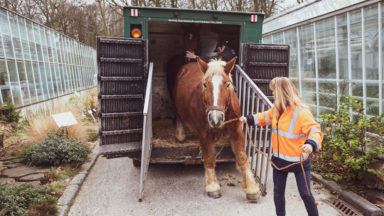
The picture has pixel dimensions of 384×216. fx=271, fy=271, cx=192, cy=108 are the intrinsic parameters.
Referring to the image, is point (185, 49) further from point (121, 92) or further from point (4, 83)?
point (4, 83)

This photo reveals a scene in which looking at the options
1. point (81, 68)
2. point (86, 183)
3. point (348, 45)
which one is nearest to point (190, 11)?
point (86, 183)

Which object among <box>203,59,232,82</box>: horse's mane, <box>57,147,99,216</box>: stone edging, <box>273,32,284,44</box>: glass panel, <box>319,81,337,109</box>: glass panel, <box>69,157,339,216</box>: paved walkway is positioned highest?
<box>273,32,284,44</box>: glass panel

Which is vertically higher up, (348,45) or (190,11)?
(190,11)

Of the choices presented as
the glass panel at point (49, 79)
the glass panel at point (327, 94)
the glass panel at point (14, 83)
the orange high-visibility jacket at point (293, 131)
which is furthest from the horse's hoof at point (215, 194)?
the glass panel at point (49, 79)

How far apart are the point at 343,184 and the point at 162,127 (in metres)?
4.00

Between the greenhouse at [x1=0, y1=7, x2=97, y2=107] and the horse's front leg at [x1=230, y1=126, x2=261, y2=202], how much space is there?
680 centimetres

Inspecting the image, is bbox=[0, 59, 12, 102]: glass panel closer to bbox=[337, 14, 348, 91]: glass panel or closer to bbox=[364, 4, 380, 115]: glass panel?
bbox=[337, 14, 348, 91]: glass panel

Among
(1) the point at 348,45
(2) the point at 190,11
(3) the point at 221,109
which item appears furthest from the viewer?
(1) the point at 348,45

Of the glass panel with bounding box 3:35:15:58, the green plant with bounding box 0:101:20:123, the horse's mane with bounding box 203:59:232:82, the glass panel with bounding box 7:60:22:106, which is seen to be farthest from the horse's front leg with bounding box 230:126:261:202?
the glass panel with bounding box 3:35:15:58

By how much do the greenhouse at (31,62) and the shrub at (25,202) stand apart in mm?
5093

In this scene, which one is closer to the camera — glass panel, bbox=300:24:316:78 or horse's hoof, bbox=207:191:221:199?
horse's hoof, bbox=207:191:221:199

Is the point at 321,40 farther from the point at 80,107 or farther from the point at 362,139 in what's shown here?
the point at 80,107

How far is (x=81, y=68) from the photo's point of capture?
21.2 metres

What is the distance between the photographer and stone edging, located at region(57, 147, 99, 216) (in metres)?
3.61
